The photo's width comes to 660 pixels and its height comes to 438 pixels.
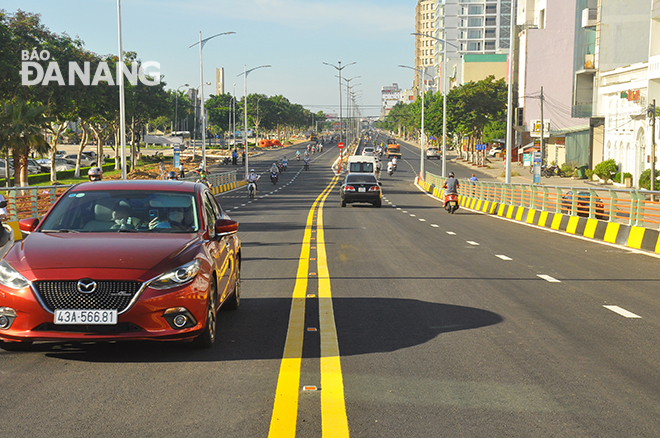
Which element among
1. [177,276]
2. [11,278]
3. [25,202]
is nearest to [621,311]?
[177,276]

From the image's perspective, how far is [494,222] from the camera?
26516mm

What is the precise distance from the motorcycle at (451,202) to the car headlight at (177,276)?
1030 inches

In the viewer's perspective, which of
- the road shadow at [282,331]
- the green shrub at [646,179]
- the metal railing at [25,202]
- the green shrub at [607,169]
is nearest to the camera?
the road shadow at [282,331]

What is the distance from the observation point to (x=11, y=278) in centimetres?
603

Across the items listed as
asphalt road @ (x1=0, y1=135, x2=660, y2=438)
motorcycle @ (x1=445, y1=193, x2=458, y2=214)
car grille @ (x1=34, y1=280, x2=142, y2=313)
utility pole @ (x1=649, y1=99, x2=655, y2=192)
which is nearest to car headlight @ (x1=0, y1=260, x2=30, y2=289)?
car grille @ (x1=34, y1=280, x2=142, y2=313)

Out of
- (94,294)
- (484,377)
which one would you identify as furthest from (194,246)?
(484,377)

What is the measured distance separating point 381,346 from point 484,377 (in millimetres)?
1243

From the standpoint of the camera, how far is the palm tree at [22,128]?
45656 mm

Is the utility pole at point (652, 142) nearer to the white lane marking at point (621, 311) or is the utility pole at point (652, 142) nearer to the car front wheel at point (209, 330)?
the white lane marking at point (621, 311)

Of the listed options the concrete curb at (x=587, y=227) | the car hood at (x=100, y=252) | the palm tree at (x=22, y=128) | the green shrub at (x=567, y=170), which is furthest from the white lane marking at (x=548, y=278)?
the green shrub at (x=567, y=170)

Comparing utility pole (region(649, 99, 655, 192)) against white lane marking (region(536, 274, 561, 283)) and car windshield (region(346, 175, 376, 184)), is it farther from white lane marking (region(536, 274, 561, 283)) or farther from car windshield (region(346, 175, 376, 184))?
white lane marking (region(536, 274, 561, 283))

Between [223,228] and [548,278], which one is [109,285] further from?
[548,278]

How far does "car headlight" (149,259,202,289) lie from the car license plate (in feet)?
1.25

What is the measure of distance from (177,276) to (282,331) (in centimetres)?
159
